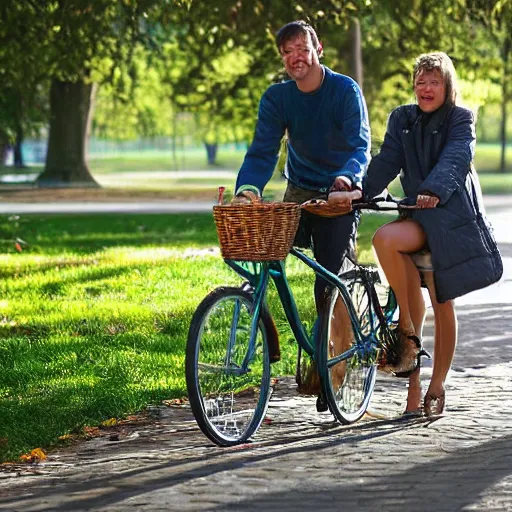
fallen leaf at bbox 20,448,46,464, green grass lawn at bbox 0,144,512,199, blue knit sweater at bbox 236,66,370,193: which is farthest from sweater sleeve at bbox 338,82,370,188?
green grass lawn at bbox 0,144,512,199

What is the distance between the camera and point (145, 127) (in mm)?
52719

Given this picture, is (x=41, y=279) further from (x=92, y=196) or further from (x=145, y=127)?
(x=145, y=127)

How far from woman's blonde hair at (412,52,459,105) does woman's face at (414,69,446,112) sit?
17mm

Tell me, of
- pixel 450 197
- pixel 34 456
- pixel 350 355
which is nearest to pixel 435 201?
pixel 450 197

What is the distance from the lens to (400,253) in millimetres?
6723

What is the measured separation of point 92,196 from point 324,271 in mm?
28178

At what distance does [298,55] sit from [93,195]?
2863cm

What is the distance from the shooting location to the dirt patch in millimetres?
33125

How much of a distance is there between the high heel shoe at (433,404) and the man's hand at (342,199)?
1061mm

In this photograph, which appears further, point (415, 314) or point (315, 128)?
point (415, 314)

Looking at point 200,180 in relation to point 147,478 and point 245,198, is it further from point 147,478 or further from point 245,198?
point 147,478

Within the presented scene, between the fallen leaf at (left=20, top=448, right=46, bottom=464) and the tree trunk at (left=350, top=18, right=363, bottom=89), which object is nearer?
the fallen leaf at (left=20, top=448, right=46, bottom=464)

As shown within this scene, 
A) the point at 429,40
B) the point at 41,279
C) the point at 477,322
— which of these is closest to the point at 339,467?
the point at 477,322

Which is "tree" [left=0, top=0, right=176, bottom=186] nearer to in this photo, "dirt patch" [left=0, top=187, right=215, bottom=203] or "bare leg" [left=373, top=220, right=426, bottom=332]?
"dirt patch" [left=0, top=187, right=215, bottom=203]
